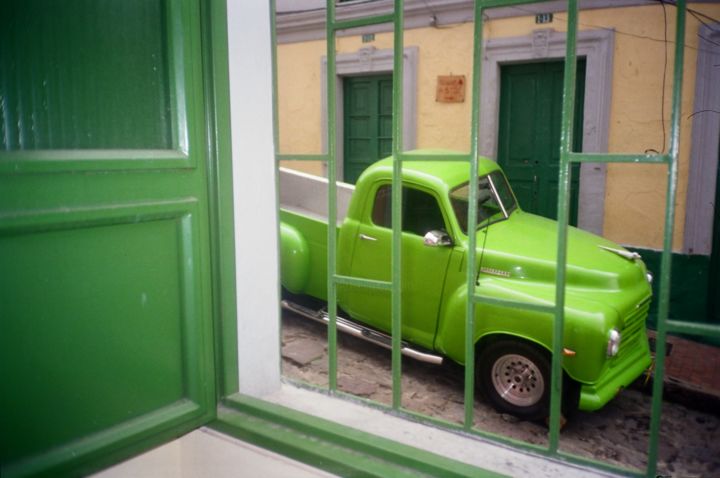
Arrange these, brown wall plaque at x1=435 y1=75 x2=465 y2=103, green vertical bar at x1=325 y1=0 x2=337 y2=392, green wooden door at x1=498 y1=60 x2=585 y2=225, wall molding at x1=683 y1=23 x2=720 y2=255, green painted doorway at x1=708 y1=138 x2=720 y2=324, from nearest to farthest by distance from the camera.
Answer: green vertical bar at x1=325 y1=0 x2=337 y2=392 < wall molding at x1=683 y1=23 x2=720 y2=255 < green painted doorway at x1=708 y1=138 x2=720 y2=324 < green wooden door at x1=498 y1=60 x2=585 y2=225 < brown wall plaque at x1=435 y1=75 x2=465 y2=103

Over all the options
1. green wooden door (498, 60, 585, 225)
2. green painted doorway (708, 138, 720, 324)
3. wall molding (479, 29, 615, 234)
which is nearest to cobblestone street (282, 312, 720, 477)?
green painted doorway (708, 138, 720, 324)

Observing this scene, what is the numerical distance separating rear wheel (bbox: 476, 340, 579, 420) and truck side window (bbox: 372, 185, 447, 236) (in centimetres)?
95

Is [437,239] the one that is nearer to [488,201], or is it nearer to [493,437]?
[488,201]

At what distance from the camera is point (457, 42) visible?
704 centimetres

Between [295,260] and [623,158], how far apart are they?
12.8ft

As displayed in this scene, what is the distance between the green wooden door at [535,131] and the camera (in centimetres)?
656

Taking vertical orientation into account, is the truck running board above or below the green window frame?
below

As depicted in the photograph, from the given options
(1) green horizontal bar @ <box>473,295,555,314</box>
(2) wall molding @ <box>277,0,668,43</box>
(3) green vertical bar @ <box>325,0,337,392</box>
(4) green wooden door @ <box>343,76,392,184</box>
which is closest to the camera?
(1) green horizontal bar @ <box>473,295,555,314</box>

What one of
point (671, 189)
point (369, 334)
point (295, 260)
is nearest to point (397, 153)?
point (671, 189)

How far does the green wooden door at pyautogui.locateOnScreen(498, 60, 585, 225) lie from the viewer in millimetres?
6562

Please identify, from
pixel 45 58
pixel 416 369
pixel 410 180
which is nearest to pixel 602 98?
pixel 410 180

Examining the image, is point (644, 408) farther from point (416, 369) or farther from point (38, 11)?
point (38, 11)

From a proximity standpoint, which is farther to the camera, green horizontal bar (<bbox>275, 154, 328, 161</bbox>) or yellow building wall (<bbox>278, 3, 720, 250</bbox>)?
yellow building wall (<bbox>278, 3, 720, 250</bbox>)

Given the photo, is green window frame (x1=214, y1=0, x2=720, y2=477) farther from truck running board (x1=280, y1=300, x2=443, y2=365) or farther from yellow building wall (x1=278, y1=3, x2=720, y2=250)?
yellow building wall (x1=278, y1=3, x2=720, y2=250)
